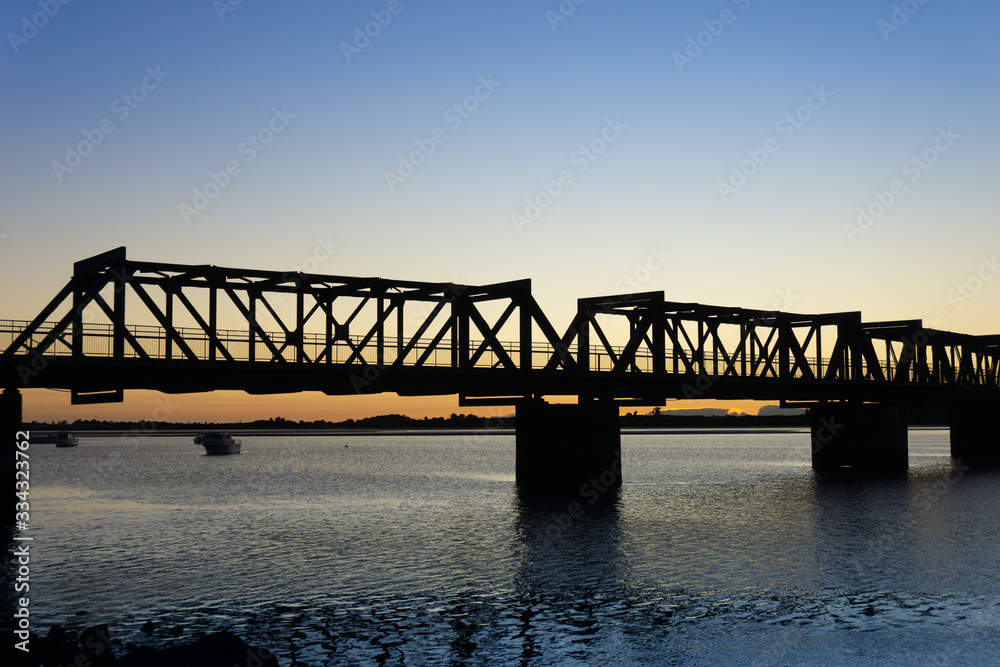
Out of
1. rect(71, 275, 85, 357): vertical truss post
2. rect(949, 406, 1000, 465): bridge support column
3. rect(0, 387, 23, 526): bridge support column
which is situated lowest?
rect(949, 406, 1000, 465): bridge support column

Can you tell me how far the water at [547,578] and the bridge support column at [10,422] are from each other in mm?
4607

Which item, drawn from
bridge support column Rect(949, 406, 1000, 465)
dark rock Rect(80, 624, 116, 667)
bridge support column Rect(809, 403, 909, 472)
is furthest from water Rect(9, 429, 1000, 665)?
bridge support column Rect(949, 406, 1000, 465)

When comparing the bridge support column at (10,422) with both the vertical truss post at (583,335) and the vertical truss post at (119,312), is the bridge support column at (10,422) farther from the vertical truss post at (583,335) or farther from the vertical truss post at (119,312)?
the vertical truss post at (583,335)

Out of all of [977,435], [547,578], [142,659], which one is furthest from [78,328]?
[977,435]

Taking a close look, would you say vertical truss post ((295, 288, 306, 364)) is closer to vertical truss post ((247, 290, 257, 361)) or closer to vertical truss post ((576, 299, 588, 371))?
vertical truss post ((247, 290, 257, 361))

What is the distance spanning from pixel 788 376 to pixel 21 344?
6526 centimetres

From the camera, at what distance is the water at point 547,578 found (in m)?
23.7

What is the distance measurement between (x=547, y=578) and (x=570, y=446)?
36865 millimetres

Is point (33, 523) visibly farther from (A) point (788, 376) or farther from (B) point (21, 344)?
(A) point (788, 376)

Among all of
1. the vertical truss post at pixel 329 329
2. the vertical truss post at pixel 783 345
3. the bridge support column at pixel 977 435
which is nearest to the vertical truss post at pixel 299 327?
the vertical truss post at pixel 329 329

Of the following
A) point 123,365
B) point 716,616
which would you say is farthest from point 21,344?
point 716,616

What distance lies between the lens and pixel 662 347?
73.0m

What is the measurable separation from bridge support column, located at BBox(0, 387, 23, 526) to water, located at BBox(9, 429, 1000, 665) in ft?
15.1

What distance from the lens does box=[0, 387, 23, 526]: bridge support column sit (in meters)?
42.9
